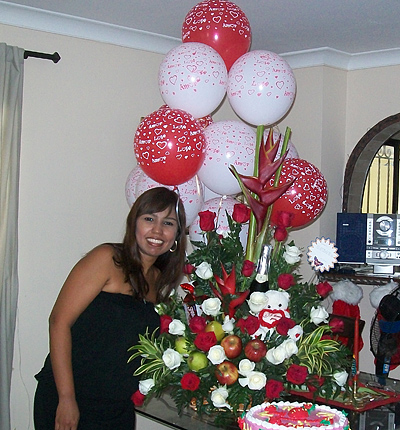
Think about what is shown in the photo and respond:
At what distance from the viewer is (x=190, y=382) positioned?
5.37ft

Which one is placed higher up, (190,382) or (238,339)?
(238,339)

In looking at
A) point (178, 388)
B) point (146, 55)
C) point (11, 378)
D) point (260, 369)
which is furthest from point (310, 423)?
point (146, 55)

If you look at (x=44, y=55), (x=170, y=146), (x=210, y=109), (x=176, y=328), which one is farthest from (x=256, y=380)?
(x=44, y=55)

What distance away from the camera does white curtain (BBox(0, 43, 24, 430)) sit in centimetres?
290

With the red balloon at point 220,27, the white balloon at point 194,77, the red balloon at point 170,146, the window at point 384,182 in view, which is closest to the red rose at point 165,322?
the red balloon at point 170,146

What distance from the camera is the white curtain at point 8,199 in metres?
2.90

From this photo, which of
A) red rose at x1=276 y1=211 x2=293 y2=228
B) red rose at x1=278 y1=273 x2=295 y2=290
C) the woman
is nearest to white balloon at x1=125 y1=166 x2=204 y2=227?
the woman

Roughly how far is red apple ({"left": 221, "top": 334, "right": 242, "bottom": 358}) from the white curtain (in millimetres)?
1563

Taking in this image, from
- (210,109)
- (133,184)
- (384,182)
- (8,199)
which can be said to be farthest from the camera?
(384,182)

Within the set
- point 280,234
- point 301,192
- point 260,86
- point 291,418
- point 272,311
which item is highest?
point 260,86

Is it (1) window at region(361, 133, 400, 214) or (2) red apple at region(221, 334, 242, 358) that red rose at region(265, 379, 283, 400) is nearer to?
(2) red apple at region(221, 334, 242, 358)

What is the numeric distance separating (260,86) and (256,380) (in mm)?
1254

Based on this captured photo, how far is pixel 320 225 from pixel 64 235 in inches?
57.9

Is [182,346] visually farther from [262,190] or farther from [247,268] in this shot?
[262,190]
